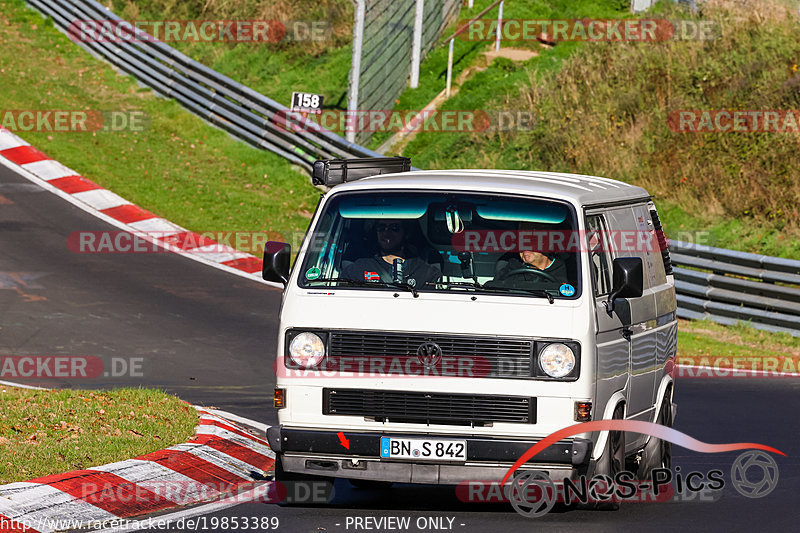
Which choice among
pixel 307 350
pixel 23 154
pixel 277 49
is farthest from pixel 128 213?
pixel 307 350

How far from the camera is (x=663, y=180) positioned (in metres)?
23.5

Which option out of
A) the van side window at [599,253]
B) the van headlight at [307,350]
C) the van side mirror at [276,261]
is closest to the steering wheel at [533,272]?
the van side window at [599,253]

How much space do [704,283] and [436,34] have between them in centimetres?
1199

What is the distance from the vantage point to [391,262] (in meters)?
8.85

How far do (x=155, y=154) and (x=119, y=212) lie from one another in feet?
12.9

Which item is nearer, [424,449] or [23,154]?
[424,449]

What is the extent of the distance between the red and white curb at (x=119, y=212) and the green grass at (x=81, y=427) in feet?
26.5

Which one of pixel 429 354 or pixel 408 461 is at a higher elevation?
pixel 429 354

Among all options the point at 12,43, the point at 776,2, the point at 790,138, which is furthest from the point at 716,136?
the point at 12,43

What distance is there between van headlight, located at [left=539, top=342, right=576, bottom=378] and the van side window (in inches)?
23.2

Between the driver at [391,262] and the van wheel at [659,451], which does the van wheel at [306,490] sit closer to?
the driver at [391,262]

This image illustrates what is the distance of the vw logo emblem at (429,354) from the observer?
816cm

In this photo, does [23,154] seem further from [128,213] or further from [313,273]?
[313,273]

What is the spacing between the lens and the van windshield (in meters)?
8.58
